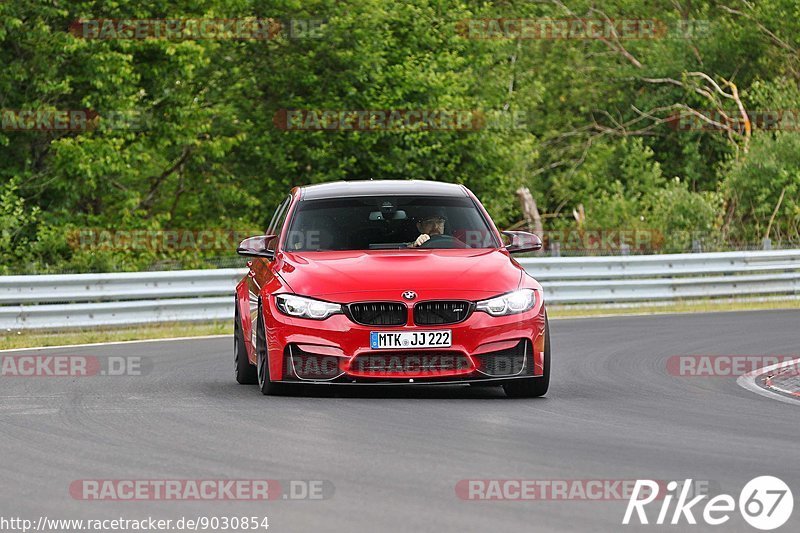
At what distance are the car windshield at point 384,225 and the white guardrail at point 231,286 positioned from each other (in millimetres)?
8951

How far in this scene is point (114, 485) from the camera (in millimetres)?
7891

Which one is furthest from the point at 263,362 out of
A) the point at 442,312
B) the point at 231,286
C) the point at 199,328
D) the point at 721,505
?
the point at 231,286

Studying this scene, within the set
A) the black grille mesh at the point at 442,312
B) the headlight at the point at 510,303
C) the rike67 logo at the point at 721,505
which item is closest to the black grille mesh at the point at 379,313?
the black grille mesh at the point at 442,312

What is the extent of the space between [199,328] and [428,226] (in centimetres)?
966

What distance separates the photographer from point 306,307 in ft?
38.1

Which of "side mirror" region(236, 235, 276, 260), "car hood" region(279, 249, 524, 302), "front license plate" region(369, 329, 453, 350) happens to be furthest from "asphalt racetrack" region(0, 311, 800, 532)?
"side mirror" region(236, 235, 276, 260)

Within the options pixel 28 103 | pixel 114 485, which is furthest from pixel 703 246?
pixel 114 485

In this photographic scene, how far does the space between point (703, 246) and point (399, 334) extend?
2150 centimetres

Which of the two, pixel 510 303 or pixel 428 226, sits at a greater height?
pixel 428 226

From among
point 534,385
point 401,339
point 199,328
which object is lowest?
point 199,328

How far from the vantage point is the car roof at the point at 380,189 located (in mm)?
13258

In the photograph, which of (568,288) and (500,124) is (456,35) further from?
(568,288)

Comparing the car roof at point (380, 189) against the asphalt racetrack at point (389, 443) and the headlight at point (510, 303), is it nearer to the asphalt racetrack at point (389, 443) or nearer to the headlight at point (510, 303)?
the asphalt racetrack at point (389, 443)

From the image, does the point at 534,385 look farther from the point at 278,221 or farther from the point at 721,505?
the point at 721,505
